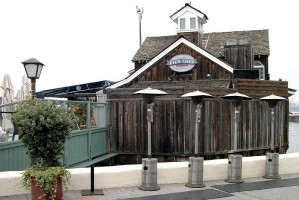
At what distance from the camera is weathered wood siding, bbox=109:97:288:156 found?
12727 millimetres

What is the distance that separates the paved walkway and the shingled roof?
1545 cm

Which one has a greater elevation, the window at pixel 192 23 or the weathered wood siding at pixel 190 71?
the window at pixel 192 23

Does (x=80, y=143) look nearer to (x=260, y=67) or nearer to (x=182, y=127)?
(x=182, y=127)

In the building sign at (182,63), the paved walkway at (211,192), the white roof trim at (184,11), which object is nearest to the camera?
the paved walkway at (211,192)

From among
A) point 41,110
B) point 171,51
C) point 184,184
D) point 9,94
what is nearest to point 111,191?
point 184,184

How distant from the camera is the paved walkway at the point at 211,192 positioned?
8.08 metres

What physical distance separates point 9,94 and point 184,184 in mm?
7596

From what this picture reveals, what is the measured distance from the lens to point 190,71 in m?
19.3

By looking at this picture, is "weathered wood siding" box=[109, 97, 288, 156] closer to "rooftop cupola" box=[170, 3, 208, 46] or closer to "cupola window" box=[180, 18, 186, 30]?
"rooftop cupola" box=[170, 3, 208, 46]

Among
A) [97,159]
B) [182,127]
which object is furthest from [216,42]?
[97,159]

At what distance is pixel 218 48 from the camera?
24875 mm

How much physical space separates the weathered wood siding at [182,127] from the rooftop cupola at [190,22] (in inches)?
419

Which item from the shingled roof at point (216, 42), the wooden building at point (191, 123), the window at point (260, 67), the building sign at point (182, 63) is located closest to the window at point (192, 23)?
the shingled roof at point (216, 42)

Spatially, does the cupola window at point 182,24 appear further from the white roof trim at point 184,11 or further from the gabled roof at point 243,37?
the gabled roof at point 243,37
